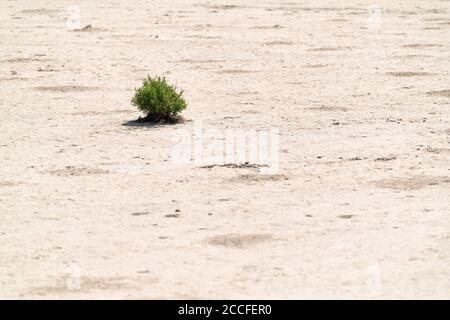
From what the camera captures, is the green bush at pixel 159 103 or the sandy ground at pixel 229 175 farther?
the green bush at pixel 159 103

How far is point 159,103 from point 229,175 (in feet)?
9.51

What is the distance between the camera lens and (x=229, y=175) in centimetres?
1100

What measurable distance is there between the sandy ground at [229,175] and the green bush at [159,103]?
0.81ft

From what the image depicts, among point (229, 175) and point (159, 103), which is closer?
point (229, 175)

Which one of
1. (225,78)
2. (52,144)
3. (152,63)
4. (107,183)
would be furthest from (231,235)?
(152,63)

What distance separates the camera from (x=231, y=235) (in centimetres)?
887

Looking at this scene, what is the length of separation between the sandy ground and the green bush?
0.25m

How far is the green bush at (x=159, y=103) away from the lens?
13.7 metres

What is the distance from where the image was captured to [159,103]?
13.7 meters

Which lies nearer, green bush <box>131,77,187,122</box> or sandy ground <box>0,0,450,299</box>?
sandy ground <box>0,0,450,299</box>

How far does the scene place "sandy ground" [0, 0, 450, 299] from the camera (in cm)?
788

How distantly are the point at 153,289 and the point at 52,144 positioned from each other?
5.41m

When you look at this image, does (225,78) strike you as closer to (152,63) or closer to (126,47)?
(152,63)

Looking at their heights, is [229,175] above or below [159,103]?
below
